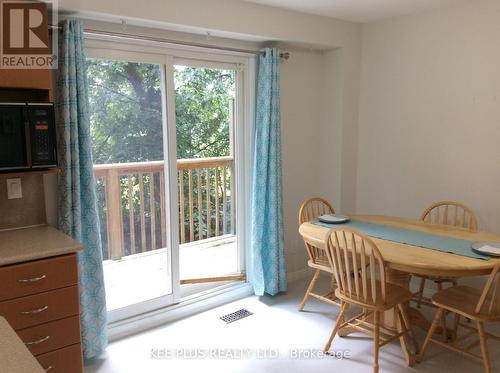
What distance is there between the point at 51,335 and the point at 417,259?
1998mm

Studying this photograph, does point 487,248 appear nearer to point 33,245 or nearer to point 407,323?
point 407,323

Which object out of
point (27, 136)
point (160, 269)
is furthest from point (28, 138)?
point (160, 269)

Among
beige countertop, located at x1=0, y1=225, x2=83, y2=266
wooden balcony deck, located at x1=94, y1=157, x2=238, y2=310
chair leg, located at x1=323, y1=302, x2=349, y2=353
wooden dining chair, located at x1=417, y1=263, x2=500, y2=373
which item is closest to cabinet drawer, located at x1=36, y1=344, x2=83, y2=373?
beige countertop, located at x1=0, y1=225, x2=83, y2=266

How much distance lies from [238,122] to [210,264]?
51.4 inches

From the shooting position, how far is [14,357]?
3.48 ft

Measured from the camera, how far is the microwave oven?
2.13m

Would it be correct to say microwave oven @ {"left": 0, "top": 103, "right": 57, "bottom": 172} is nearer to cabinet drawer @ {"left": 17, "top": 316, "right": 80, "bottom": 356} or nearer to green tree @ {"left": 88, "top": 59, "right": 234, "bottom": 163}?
green tree @ {"left": 88, "top": 59, "right": 234, "bottom": 163}

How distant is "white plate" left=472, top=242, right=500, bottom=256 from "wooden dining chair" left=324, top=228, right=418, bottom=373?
1.61 feet

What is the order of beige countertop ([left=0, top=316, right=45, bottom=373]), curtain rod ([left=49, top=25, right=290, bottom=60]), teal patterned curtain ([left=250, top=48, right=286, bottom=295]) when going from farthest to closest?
teal patterned curtain ([left=250, top=48, right=286, bottom=295]) < curtain rod ([left=49, top=25, right=290, bottom=60]) < beige countertop ([left=0, top=316, right=45, bottom=373])

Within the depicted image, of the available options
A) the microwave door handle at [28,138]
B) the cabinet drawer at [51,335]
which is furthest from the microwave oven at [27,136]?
the cabinet drawer at [51,335]

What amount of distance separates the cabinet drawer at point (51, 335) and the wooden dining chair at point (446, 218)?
94.4 inches

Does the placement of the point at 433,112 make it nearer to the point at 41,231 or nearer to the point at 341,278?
the point at 341,278

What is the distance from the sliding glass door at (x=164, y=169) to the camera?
291cm

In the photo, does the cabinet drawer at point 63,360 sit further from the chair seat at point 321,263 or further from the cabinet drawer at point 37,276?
the chair seat at point 321,263
